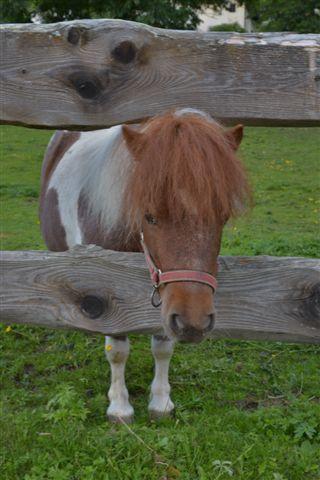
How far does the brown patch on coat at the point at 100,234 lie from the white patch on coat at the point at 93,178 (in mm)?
69

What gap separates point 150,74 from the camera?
2088 mm

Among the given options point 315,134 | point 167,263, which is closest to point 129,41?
point 167,263

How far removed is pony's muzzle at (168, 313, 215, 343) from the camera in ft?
7.09

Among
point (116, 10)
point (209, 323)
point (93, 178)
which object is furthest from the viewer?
point (116, 10)

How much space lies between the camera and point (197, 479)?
274 centimetres

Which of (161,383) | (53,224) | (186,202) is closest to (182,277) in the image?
(186,202)

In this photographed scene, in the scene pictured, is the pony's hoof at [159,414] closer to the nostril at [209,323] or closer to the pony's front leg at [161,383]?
the pony's front leg at [161,383]

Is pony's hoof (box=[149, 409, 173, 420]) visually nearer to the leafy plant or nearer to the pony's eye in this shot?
the leafy plant

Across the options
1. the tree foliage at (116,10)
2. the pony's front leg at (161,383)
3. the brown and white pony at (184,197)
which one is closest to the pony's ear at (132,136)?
the brown and white pony at (184,197)

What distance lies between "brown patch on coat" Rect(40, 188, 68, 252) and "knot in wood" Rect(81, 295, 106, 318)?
87.7 inches

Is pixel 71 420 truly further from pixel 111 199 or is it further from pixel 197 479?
pixel 111 199

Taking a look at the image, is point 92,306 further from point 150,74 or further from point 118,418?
point 118,418

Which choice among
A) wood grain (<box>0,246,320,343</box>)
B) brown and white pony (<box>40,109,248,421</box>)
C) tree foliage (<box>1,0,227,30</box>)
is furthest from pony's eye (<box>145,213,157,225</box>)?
tree foliage (<box>1,0,227,30</box>)

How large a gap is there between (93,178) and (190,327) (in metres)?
1.36
